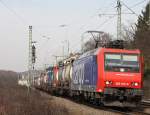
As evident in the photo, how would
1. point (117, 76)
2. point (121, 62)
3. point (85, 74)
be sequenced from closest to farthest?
point (117, 76) → point (121, 62) → point (85, 74)

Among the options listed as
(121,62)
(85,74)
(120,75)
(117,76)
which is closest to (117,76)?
(117,76)

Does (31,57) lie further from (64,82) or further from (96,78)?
(96,78)

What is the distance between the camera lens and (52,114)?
58.6 ft

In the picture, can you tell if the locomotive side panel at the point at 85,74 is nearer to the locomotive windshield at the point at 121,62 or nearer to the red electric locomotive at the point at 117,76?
the red electric locomotive at the point at 117,76

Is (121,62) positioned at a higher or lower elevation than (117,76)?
higher

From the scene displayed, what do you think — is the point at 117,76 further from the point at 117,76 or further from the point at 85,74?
the point at 85,74

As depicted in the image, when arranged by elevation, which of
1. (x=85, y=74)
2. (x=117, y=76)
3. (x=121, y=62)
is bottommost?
(x=117, y=76)

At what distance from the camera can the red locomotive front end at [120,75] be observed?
977 inches

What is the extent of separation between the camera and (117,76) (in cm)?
2512

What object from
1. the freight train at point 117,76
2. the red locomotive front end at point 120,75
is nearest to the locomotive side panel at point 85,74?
the freight train at point 117,76

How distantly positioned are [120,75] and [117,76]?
172 millimetres

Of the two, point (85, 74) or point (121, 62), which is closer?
point (121, 62)

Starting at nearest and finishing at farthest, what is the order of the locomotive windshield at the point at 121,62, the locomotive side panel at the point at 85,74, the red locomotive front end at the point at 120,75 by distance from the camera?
the red locomotive front end at the point at 120,75 < the locomotive windshield at the point at 121,62 < the locomotive side panel at the point at 85,74

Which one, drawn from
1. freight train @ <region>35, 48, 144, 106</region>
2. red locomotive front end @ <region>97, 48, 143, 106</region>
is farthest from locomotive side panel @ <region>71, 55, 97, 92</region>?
red locomotive front end @ <region>97, 48, 143, 106</region>
